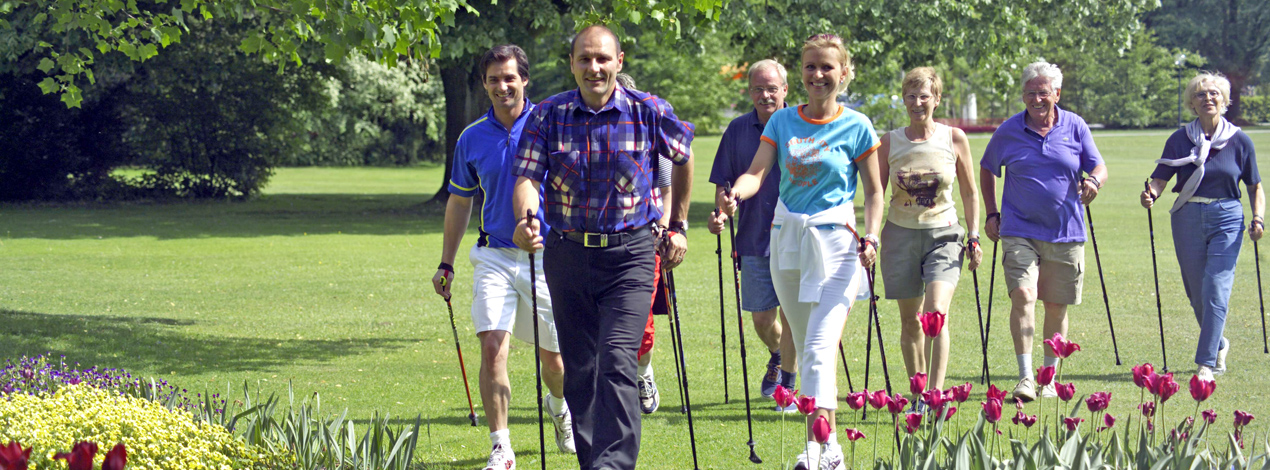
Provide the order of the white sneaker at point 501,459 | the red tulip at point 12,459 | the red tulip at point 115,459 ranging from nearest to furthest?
1. the red tulip at point 115,459
2. the red tulip at point 12,459
3. the white sneaker at point 501,459

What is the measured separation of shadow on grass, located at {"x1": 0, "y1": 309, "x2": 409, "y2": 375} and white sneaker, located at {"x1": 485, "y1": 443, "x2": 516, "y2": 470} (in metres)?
3.51

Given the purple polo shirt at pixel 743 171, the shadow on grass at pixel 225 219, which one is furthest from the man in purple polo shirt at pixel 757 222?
the shadow on grass at pixel 225 219

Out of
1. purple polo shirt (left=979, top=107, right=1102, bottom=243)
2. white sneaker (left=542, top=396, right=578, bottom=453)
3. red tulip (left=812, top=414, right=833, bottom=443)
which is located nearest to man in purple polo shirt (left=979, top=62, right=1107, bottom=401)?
purple polo shirt (left=979, top=107, right=1102, bottom=243)

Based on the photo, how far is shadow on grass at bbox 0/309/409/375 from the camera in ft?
27.9

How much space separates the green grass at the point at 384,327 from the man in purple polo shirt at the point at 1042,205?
0.63m

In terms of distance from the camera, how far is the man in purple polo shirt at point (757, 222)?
7105 millimetres

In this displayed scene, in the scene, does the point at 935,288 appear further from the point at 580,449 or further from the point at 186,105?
the point at 186,105

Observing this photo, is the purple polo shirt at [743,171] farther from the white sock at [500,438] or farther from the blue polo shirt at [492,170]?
the white sock at [500,438]

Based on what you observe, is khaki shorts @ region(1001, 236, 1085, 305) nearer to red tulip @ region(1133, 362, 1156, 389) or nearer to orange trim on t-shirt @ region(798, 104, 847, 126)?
orange trim on t-shirt @ region(798, 104, 847, 126)

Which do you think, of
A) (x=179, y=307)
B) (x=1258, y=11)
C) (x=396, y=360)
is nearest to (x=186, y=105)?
(x=179, y=307)

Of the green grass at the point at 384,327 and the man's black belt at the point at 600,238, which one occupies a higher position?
the man's black belt at the point at 600,238

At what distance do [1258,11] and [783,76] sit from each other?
257 ft

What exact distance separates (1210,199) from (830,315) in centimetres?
389

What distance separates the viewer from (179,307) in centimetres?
1170
